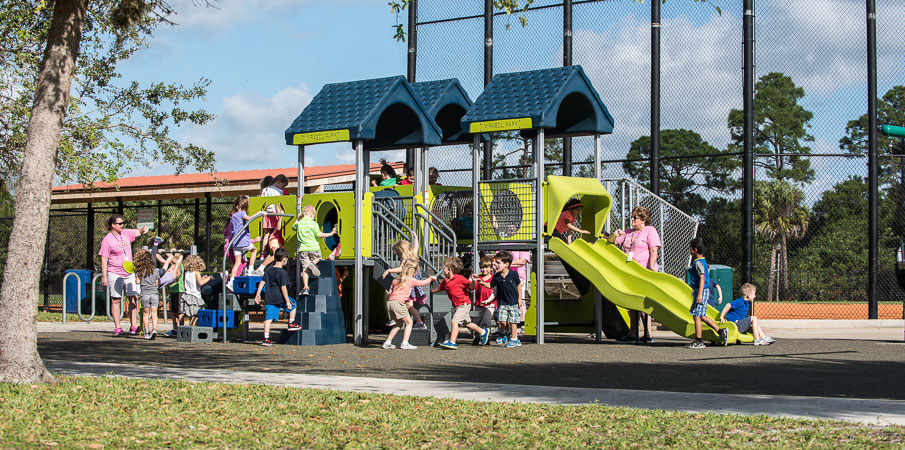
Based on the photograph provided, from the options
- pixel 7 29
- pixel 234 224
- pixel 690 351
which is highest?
pixel 7 29

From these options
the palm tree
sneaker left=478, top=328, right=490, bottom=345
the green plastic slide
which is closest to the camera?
the green plastic slide

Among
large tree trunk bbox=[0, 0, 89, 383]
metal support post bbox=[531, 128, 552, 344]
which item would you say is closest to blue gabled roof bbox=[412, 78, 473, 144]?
metal support post bbox=[531, 128, 552, 344]

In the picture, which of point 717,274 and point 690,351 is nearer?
point 690,351

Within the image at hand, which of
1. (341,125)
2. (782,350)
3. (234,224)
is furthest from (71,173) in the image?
(782,350)

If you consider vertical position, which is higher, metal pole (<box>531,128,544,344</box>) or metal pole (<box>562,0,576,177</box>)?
metal pole (<box>562,0,576,177</box>)

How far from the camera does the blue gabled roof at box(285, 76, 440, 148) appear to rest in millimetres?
15430

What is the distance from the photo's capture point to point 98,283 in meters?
24.2

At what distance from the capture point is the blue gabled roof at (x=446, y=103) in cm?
1836

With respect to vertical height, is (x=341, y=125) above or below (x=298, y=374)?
above

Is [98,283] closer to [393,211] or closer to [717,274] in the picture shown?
[393,211]

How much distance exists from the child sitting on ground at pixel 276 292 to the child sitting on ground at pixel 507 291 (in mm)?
2552

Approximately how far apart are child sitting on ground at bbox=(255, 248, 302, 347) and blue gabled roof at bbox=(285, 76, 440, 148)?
2080mm

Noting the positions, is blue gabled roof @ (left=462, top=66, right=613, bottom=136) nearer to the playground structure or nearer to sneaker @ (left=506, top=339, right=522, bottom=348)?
the playground structure

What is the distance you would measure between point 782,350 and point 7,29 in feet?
44.6
